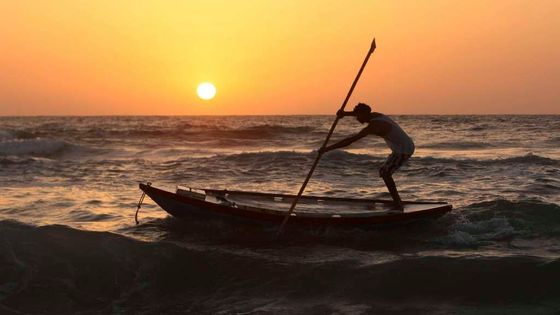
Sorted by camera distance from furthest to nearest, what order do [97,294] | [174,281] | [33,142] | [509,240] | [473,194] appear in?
1. [33,142]
2. [473,194]
3. [509,240]
4. [174,281]
5. [97,294]

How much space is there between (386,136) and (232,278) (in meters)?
3.37

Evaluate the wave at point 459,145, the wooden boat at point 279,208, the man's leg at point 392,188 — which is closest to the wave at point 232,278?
the wooden boat at point 279,208

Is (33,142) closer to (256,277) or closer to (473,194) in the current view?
(473,194)

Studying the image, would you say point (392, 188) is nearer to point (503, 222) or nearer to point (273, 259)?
point (503, 222)

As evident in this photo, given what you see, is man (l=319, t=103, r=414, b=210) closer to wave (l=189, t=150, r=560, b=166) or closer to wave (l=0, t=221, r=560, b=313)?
wave (l=0, t=221, r=560, b=313)

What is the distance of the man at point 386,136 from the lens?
28.8ft

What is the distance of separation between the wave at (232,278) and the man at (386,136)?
5.01ft

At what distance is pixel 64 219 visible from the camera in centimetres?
1038

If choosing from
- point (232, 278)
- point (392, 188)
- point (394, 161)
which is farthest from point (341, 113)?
point (232, 278)

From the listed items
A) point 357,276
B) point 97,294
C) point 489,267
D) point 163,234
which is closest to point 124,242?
point 163,234

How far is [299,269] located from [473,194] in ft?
23.5

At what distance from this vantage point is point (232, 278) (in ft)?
24.4

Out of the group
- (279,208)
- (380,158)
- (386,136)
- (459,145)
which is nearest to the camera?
(386,136)

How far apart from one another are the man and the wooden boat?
0.53 meters
